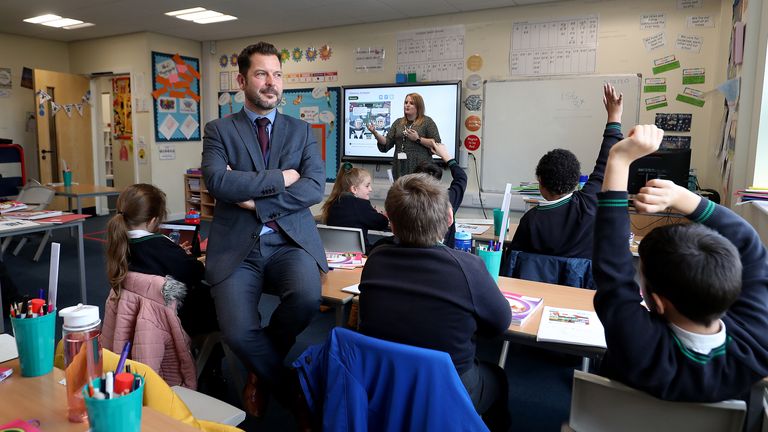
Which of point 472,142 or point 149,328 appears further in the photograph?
point 472,142

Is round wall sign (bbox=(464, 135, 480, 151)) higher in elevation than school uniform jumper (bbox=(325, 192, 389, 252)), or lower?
higher

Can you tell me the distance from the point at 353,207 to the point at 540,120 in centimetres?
292

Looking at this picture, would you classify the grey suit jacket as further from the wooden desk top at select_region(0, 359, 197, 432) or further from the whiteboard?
the whiteboard

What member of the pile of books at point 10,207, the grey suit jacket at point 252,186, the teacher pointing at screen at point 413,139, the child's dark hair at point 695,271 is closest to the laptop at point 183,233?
the grey suit jacket at point 252,186

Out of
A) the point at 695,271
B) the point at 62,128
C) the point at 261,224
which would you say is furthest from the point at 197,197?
the point at 695,271

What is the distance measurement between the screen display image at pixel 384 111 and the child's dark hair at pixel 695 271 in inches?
186

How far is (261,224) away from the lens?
2076 millimetres

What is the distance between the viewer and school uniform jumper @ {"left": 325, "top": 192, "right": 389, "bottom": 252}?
3.21m

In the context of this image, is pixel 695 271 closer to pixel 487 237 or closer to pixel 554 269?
pixel 554 269

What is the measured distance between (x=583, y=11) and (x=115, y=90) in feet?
22.6

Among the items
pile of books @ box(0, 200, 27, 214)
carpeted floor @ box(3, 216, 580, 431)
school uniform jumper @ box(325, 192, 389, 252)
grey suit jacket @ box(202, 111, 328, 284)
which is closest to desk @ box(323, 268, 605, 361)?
grey suit jacket @ box(202, 111, 328, 284)

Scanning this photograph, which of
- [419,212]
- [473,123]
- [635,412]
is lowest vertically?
[635,412]

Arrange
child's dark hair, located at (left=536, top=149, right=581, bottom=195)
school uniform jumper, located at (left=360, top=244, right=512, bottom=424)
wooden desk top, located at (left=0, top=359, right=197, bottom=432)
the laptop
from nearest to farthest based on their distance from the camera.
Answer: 1. wooden desk top, located at (left=0, top=359, right=197, bottom=432)
2. school uniform jumper, located at (left=360, top=244, right=512, bottom=424)
3. the laptop
4. child's dark hair, located at (left=536, top=149, right=581, bottom=195)

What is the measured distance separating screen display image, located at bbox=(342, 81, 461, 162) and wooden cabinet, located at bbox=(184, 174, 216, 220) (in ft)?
7.62
